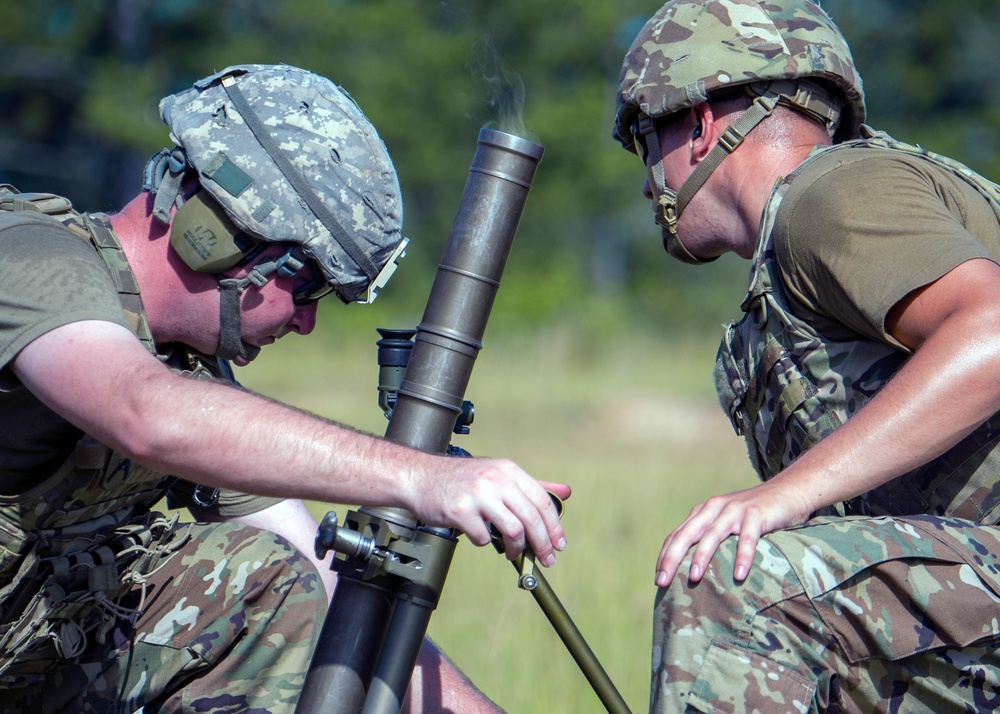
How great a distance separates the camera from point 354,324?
27938 mm

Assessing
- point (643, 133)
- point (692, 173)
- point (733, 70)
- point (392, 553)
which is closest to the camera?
point (392, 553)

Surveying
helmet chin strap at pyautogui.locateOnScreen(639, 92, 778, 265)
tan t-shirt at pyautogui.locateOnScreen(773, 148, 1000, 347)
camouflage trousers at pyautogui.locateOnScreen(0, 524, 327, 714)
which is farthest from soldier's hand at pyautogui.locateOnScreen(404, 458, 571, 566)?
helmet chin strap at pyautogui.locateOnScreen(639, 92, 778, 265)

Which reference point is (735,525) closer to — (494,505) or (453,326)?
(494,505)

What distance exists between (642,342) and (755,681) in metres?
21.0

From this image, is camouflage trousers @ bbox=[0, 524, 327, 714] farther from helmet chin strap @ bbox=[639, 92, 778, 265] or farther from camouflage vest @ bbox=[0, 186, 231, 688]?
helmet chin strap @ bbox=[639, 92, 778, 265]

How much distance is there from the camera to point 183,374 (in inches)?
160

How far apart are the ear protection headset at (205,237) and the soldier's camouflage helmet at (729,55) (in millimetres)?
1512

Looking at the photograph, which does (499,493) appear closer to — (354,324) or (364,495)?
(364,495)

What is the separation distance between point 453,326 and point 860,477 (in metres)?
1.19

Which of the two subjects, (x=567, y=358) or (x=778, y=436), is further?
(x=567, y=358)

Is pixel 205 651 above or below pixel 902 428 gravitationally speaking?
below

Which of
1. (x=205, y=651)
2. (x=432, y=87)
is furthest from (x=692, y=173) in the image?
(x=432, y=87)

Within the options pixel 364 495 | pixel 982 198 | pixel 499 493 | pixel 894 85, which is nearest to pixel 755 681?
pixel 499 493

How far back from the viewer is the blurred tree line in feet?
98.0
